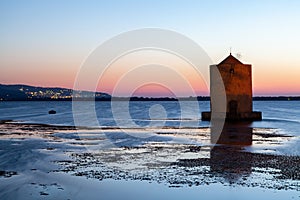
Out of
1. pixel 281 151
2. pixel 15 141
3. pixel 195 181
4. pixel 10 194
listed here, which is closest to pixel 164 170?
pixel 195 181

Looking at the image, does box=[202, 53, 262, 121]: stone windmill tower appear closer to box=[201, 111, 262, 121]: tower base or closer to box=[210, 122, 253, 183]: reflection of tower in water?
box=[201, 111, 262, 121]: tower base

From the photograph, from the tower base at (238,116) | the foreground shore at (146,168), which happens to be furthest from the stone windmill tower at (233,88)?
the foreground shore at (146,168)

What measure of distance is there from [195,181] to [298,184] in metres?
2.49

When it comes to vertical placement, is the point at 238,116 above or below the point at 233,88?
below

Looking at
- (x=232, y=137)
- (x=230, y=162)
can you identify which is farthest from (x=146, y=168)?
(x=232, y=137)

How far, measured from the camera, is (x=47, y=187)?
952 cm

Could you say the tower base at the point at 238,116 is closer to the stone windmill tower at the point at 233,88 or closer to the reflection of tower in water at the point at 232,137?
the stone windmill tower at the point at 233,88

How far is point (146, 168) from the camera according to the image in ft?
38.8

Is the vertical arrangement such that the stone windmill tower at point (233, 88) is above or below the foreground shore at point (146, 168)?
above

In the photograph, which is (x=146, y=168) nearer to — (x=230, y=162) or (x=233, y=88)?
(x=230, y=162)

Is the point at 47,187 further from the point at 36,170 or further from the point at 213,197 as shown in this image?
the point at 213,197

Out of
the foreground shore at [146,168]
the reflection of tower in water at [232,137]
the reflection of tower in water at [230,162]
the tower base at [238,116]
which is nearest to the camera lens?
the foreground shore at [146,168]

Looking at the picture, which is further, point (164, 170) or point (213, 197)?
point (164, 170)

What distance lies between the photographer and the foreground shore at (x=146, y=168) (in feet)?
31.1
